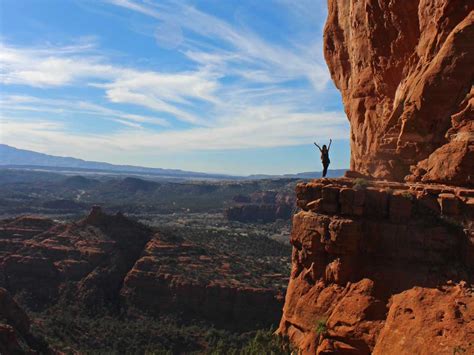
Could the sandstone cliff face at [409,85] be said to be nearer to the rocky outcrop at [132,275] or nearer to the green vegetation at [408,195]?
the green vegetation at [408,195]

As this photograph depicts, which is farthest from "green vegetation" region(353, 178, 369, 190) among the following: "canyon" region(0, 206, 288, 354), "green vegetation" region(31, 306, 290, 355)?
"canyon" region(0, 206, 288, 354)

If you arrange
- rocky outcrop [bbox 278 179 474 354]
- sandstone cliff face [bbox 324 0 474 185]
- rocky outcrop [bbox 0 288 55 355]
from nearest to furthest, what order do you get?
rocky outcrop [bbox 278 179 474 354], sandstone cliff face [bbox 324 0 474 185], rocky outcrop [bbox 0 288 55 355]

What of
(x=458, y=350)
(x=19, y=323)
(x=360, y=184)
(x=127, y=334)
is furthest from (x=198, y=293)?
(x=458, y=350)

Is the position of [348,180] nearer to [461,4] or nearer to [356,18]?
[461,4]

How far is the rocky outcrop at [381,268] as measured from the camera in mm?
17156

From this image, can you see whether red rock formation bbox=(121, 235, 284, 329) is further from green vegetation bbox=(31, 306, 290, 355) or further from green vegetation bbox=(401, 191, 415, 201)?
green vegetation bbox=(401, 191, 415, 201)

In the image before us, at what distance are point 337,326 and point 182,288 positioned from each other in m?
48.7

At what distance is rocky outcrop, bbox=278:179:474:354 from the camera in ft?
56.3

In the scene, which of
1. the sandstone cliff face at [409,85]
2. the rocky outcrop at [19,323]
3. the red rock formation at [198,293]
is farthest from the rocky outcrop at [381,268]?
the red rock formation at [198,293]

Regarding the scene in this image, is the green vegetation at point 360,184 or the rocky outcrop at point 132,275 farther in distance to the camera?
the rocky outcrop at point 132,275

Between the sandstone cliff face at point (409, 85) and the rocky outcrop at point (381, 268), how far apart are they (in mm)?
2114

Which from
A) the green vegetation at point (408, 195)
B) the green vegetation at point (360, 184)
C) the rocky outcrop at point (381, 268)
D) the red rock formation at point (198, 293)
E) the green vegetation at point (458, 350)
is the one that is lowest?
the red rock formation at point (198, 293)

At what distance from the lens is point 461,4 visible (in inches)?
864

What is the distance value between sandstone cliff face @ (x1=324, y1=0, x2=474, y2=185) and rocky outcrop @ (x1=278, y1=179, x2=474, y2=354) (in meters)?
2.11
